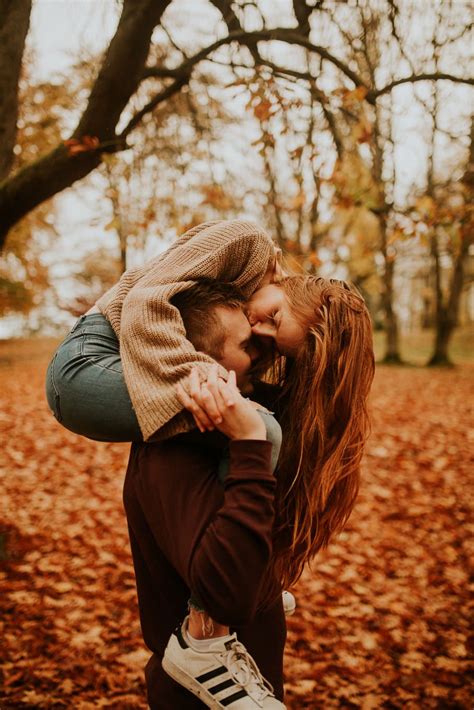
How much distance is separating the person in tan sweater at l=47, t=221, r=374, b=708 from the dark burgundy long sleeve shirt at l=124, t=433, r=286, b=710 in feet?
0.36

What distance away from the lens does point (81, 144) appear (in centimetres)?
348

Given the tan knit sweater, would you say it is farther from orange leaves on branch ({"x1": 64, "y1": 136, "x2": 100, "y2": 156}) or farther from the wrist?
orange leaves on branch ({"x1": 64, "y1": 136, "x2": 100, "y2": 156})

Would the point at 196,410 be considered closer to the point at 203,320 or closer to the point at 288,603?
the point at 203,320

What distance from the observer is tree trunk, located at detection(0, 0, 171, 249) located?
3.17m

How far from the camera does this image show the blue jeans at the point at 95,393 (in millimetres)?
1432

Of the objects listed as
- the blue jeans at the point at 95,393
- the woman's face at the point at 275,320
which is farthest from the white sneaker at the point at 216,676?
the woman's face at the point at 275,320

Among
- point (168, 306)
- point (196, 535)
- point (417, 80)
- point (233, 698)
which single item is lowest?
point (233, 698)

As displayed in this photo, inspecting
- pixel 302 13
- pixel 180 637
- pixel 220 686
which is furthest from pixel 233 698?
pixel 302 13

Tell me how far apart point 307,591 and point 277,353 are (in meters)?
3.47

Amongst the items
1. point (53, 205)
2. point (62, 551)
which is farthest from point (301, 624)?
point (53, 205)

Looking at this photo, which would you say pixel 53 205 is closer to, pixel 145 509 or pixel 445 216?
pixel 445 216

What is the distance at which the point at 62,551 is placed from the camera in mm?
4949

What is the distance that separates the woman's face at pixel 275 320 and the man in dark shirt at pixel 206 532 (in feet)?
0.31

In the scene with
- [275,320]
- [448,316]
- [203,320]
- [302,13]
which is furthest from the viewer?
[448,316]
